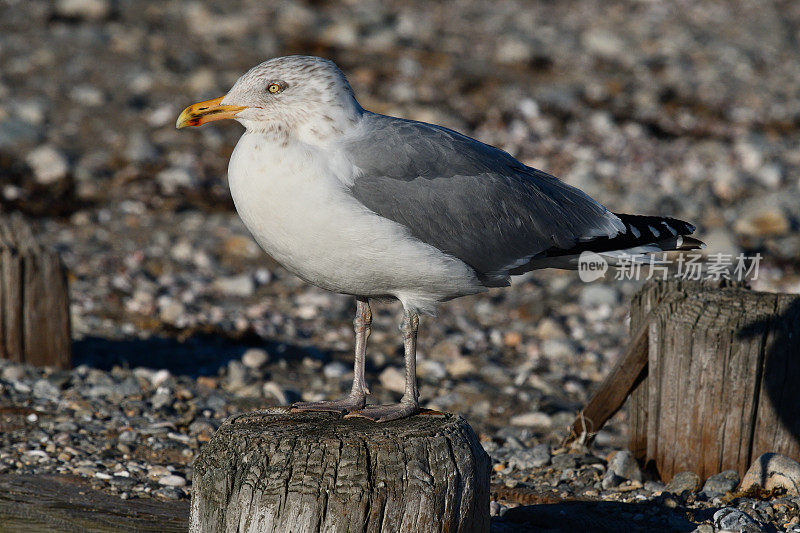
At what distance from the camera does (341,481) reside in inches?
133

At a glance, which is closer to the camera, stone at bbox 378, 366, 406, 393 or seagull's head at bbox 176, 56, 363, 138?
seagull's head at bbox 176, 56, 363, 138

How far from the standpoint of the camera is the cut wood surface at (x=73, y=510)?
435cm

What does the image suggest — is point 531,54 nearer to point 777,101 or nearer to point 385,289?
point 777,101

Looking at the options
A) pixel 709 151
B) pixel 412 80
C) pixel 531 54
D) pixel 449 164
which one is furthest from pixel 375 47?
pixel 449 164

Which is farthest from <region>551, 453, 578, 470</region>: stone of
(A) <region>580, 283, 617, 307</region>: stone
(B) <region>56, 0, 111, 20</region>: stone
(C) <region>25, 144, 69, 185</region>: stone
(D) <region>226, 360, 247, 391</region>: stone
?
(B) <region>56, 0, 111, 20</region>: stone

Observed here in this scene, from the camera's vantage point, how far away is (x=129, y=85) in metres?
12.4

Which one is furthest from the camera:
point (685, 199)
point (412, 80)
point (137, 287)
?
point (412, 80)

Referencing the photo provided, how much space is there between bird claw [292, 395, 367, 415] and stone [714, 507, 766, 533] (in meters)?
1.56

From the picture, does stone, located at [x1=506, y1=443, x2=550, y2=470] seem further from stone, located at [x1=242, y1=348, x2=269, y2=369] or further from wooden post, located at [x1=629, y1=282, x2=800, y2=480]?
stone, located at [x1=242, y1=348, x2=269, y2=369]

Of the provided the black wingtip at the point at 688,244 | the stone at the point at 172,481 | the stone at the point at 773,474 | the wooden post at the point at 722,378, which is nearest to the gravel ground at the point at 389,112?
the stone at the point at 172,481

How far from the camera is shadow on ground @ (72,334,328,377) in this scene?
6875 mm

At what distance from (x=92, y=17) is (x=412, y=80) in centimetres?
457

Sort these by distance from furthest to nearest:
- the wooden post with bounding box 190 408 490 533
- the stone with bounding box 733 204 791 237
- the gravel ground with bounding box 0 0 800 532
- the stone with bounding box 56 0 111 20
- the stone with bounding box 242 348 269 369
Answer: the stone with bounding box 56 0 111 20
the stone with bounding box 733 204 791 237
the stone with bounding box 242 348 269 369
the gravel ground with bounding box 0 0 800 532
the wooden post with bounding box 190 408 490 533

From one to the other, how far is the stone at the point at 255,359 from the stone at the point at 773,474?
→ 346 cm
